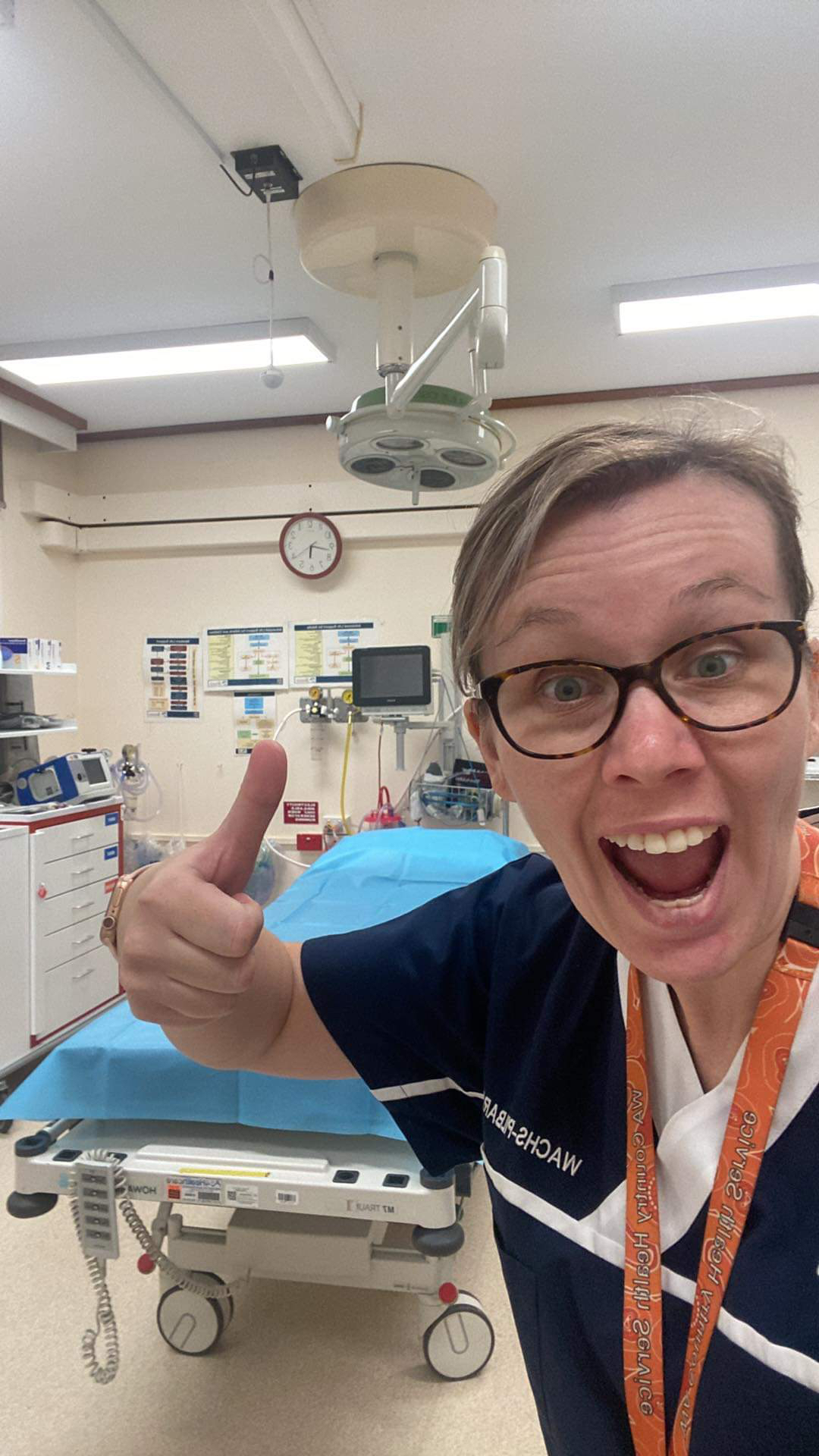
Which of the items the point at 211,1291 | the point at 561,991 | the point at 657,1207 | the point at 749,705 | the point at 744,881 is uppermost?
the point at 749,705

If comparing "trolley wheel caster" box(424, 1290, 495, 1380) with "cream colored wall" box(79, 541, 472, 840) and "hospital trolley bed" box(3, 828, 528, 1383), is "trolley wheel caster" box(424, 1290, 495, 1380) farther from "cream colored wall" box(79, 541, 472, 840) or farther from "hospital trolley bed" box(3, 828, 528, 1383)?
"cream colored wall" box(79, 541, 472, 840)

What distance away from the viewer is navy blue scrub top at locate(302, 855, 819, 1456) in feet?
1.86

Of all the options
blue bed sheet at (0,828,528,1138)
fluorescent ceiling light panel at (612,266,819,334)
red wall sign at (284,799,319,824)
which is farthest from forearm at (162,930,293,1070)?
red wall sign at (284,799,319,824)

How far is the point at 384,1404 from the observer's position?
5.59 feet

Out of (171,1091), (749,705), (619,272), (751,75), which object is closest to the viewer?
(749,705)

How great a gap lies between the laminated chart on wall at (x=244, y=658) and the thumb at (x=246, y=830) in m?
3.64

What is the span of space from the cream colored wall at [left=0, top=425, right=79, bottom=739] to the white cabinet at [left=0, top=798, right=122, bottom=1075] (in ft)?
2.89

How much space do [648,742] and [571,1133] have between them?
383mm

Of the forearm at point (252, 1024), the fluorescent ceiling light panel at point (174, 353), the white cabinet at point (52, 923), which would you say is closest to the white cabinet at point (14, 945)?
the white cabinet at point (52, 923)

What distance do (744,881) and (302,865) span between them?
3869mm

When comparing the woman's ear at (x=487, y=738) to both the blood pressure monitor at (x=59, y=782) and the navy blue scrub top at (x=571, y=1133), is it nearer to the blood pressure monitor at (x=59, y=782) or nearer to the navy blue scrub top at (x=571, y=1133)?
the navy blue scrub top at (x=571, y=1133)

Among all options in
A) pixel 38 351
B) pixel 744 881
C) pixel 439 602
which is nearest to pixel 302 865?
pixel 439 602

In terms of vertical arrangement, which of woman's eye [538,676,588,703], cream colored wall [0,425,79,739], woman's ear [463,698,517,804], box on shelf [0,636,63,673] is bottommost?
woman's ear [463,698,517,804]

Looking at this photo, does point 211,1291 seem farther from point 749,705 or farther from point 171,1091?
point 749,705
